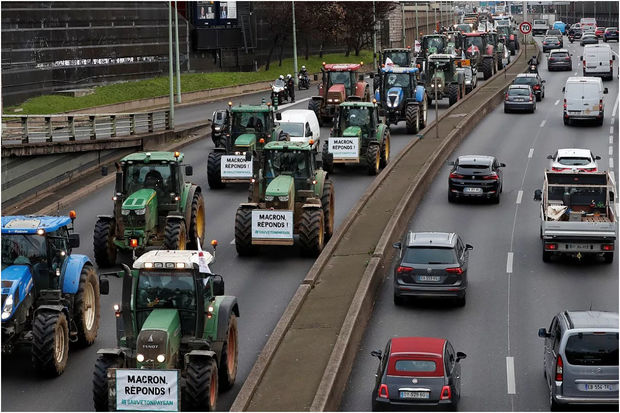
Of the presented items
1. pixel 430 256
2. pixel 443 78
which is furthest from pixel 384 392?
pixel 443 78

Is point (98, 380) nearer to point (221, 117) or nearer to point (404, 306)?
point (404, 306)

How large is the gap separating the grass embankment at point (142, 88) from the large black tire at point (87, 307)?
112 feet

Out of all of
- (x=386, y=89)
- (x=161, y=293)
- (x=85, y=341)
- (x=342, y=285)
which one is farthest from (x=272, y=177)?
(x=386, y=89)

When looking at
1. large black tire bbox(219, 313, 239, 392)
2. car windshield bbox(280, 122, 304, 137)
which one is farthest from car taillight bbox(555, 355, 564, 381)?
car windshield bbox(280, 122, 304, 137)

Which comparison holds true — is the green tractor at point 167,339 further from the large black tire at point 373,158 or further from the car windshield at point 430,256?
the large black tire at point 373,158

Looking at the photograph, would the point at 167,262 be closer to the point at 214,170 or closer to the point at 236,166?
the point at 236,166

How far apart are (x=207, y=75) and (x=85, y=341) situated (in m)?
58.1

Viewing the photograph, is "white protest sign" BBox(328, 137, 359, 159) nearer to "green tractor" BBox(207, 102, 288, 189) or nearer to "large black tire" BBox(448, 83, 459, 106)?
"green tractor" BBox(207, 102, 288, 189)

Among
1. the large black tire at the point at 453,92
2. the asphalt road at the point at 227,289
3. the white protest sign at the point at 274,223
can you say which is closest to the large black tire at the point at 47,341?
the asphalt road at the point at 227,289

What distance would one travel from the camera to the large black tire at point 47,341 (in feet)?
74.4

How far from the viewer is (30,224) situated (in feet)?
77.3

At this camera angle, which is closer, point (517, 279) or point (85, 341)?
point (85, 341)

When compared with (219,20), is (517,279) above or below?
below

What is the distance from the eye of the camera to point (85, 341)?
25000mm
